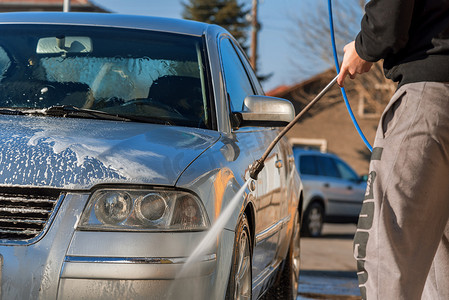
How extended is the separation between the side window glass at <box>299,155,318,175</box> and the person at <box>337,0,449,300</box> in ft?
48.3

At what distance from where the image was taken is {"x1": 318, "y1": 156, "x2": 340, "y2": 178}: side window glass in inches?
703

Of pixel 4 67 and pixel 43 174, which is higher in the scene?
pixel 4 67

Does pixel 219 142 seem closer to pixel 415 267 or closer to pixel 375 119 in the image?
pixel 415 267

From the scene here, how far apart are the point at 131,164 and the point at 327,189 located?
14537mm

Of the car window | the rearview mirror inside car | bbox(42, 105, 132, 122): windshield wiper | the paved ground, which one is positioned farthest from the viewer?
the car window

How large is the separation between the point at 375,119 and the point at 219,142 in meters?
37.0

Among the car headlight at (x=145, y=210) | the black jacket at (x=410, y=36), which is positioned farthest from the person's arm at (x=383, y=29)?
the car headlight at (x=145, y=210)

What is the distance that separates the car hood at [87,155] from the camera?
A: 126 inches

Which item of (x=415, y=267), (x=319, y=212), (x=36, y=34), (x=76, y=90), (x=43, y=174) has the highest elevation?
(x=36, y=34)

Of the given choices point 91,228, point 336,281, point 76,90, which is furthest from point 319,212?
point 91,228

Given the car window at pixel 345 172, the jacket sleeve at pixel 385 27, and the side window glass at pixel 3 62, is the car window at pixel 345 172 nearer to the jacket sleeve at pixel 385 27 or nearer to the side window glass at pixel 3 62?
the side window glass at pixel 3 62

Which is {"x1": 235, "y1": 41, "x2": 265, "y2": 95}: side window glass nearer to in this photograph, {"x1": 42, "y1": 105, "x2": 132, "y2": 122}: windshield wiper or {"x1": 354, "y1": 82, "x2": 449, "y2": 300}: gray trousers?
{"x1": 42, "y1": 105, "x2": 132, "y2": 122}: windshield wiper

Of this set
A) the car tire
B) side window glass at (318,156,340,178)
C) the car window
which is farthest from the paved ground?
the car window

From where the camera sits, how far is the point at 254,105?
4441 millimetres
